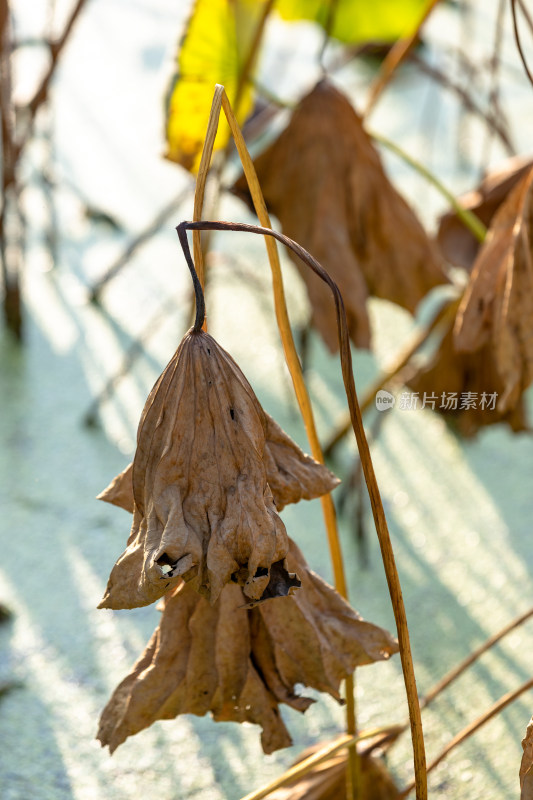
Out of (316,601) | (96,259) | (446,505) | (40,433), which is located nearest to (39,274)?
(96,259)

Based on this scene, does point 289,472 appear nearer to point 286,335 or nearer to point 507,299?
point 286,335

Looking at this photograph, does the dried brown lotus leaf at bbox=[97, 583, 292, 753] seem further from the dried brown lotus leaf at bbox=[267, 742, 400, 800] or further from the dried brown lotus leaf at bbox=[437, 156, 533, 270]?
the dried brown lotus leaf at bbox=[437, 156, 533, 270]

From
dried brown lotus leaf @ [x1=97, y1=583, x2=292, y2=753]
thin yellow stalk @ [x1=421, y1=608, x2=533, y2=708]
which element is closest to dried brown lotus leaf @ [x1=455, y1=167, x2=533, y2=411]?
thin yellow stalk @ [x1=421, y1=608, x2=533, y2=708]

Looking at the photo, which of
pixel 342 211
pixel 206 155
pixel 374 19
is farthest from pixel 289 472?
pixel 374 19

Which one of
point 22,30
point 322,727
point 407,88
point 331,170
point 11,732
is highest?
point 22,30

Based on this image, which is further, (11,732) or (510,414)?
(510,414)

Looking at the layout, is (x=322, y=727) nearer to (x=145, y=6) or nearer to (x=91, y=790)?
(x=91, y=790)
